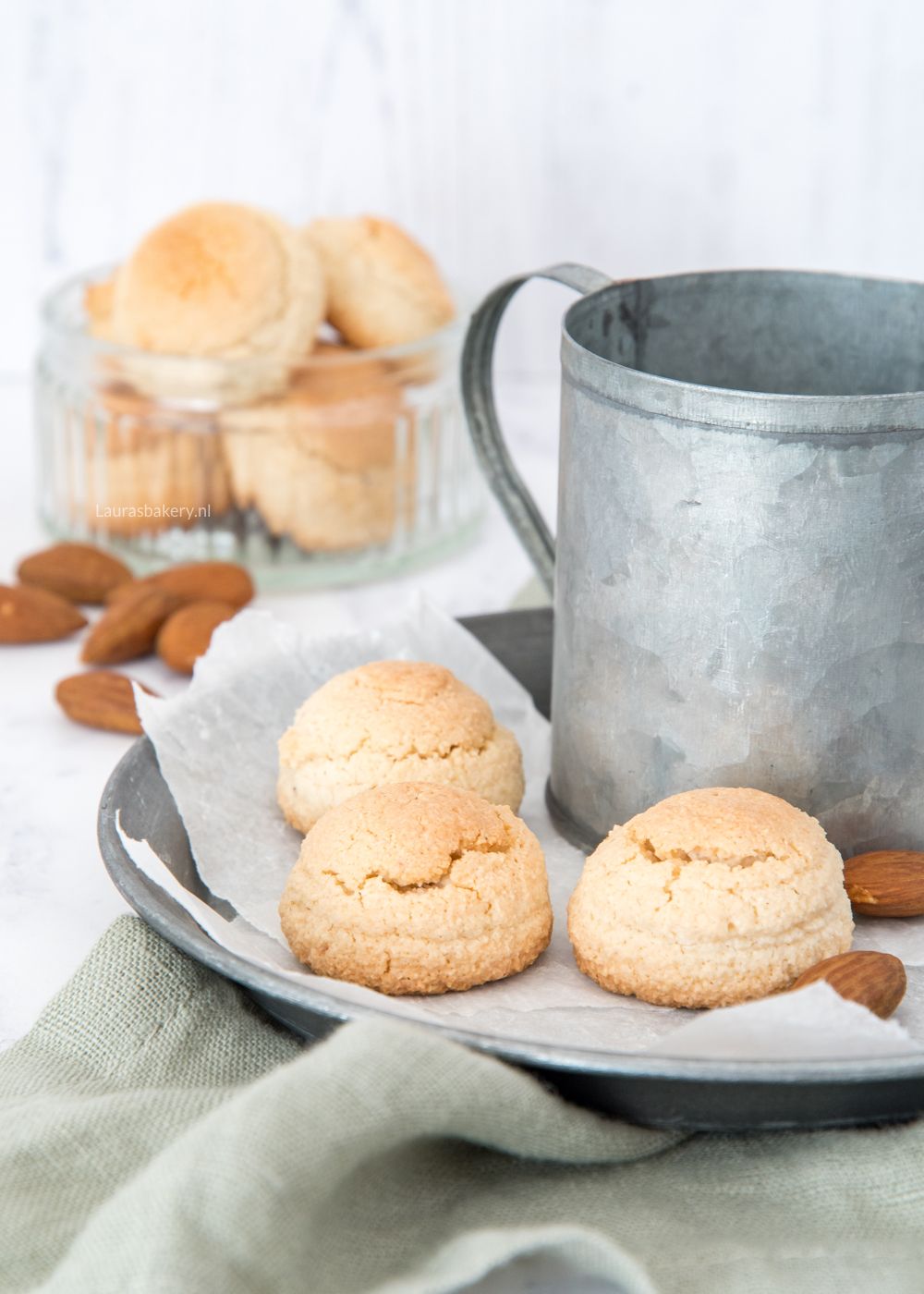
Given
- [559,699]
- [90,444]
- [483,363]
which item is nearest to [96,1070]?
[559,699]

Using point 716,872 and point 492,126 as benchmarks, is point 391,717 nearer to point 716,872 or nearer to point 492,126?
point 716,872

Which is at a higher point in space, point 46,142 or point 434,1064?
point 46,142

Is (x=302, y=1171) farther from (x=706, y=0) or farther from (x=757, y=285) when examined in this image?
(x=706, y=0)

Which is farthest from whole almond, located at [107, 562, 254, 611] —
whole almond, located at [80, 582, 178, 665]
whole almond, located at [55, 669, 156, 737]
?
whole almond, located at [55, 669, 156, 737]

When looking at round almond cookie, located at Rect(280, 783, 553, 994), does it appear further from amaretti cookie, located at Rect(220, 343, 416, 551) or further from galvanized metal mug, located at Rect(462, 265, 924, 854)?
amaretti cookie, located at Rect(220, 343, 416, 551)

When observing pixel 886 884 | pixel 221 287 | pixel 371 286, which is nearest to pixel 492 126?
pixel 371 286

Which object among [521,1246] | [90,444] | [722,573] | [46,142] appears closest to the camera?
[521,1246]

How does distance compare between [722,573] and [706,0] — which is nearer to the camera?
[722,573]
